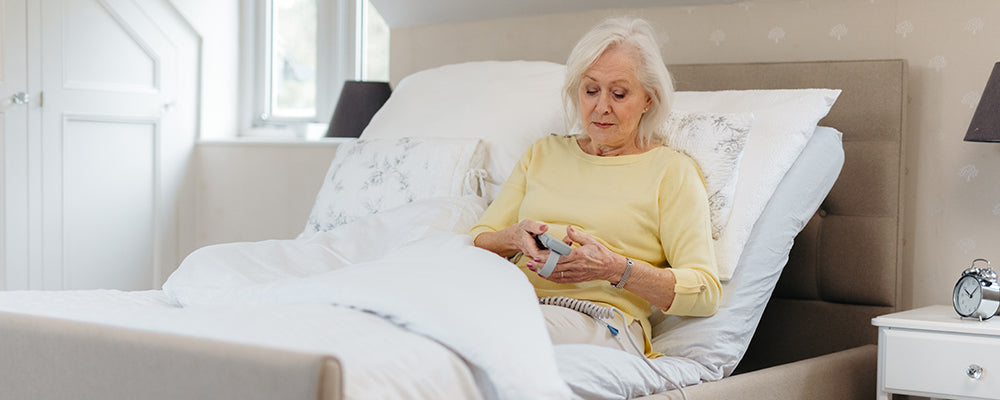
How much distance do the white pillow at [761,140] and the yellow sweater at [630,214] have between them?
3.4 inches

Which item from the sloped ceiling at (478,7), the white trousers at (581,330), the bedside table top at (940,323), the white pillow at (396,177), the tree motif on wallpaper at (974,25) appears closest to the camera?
the white trousers at (581,330)

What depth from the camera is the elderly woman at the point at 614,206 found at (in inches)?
71.2

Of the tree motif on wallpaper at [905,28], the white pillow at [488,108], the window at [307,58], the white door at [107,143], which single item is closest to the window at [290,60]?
the window at [307,58]

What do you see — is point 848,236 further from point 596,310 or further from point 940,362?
point 596,310

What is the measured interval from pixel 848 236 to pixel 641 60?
0.68 metres

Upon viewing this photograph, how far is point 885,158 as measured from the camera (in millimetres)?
2268

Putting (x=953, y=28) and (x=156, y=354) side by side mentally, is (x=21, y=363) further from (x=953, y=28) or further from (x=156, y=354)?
(x=953, y=28)

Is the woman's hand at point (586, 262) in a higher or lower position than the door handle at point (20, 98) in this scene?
lower

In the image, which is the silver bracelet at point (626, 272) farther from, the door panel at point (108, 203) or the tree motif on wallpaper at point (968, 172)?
the door panel at point (108, 203)

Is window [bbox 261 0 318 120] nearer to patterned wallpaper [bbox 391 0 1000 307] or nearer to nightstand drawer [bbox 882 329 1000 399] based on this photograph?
patterned wallpaper [bbox 391 0 1000 307]

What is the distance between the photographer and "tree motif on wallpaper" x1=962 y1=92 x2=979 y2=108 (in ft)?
7.41

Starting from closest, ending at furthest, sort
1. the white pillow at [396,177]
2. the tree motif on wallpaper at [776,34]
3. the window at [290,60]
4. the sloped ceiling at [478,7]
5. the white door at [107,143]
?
1. the white pillow at [396,177]
2. the tree motif on wallpaper at [776,34]
3. the sloped ceiling at [478,7]
4. the white door at [107,143]
5. the window at [290,60]

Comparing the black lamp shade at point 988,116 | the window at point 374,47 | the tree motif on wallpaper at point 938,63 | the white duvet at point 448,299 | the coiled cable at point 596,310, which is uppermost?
the window at point 374,47

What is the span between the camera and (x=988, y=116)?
2035mm
